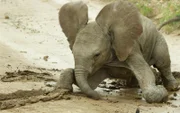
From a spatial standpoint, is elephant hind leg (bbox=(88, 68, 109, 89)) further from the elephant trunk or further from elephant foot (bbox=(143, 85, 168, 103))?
elephant foot (bbox=(143, 85, 168, 103))

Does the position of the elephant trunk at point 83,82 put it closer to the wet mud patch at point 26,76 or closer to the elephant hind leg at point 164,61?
the wet mud patch at point 26,76

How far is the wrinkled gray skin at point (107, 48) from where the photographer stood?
259 inches

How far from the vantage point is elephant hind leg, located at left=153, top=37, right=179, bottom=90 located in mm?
7809

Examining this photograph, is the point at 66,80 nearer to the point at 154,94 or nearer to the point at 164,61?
the point at 154,94

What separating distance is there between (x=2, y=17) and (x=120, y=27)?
13.1m

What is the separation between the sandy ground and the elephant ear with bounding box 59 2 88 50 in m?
0.99

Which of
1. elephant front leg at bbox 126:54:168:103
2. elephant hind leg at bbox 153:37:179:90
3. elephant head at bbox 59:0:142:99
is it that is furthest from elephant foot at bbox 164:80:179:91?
elephant head at bbox 59:0:142:99

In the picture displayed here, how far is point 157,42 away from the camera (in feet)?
25.8

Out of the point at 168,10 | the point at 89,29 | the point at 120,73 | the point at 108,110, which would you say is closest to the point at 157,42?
the point at 120,73

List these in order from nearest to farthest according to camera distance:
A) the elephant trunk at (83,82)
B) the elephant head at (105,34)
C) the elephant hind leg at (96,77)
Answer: the elephant trunk at (83,82), the elephant head at (105,34), the elephant hind leg at (96,77)

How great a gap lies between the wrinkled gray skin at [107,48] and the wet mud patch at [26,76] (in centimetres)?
115

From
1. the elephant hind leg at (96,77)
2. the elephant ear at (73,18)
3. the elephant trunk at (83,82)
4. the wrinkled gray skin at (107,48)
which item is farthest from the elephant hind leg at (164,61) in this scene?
the elephant trunk at (83,82)

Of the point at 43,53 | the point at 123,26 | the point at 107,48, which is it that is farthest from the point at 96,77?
the point at 43,53

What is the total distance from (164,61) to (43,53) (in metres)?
4.78
